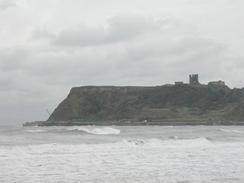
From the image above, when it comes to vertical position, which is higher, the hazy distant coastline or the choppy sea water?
the hazy distant coastline

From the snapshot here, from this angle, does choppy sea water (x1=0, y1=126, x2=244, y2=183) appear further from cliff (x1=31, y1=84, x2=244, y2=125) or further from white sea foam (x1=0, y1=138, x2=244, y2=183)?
cliff (x1=31, y1=84, x2=244, y2=125)

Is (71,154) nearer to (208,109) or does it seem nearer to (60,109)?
(208,109)

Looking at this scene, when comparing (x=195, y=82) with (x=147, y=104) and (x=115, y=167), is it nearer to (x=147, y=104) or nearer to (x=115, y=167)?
(x=147, y=104)

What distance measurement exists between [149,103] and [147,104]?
655 millimetres

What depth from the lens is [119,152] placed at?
88.9ft

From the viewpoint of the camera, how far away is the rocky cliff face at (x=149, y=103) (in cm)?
15088

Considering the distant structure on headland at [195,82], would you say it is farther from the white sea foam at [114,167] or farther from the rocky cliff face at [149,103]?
the white sea foam at [114,167]

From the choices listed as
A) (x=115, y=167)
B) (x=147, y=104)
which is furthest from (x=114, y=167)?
(x=147, y=104)

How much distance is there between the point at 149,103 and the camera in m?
166

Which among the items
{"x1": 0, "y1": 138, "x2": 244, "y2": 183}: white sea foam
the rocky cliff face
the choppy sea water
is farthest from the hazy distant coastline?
the choppy sea water

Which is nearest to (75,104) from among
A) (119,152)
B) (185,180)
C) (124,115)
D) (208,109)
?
(124,115)

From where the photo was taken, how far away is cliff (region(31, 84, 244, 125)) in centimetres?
14962

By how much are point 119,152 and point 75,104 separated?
5746 inches

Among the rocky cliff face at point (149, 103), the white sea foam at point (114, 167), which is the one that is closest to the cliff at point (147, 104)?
the rocky cliff face at point (149, 103)
